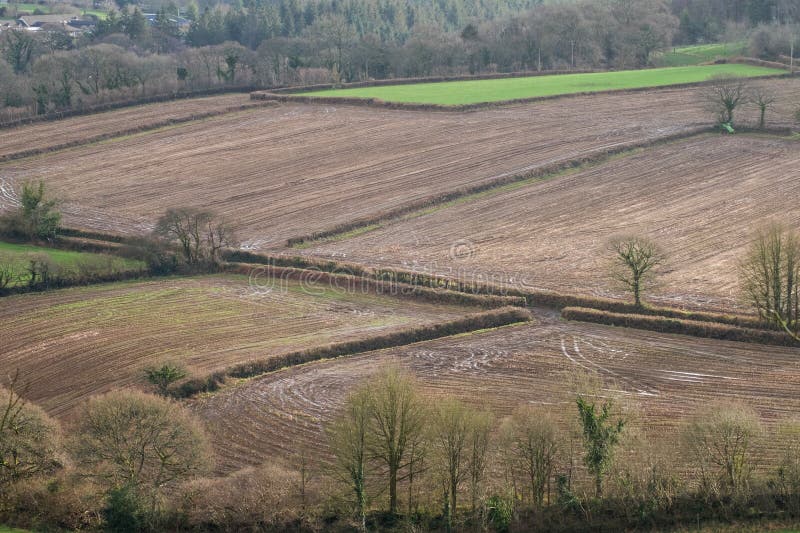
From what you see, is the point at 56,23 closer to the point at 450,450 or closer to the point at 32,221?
the point at 32,221

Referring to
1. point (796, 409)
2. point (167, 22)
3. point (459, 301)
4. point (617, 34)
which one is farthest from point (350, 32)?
point (796, 409)

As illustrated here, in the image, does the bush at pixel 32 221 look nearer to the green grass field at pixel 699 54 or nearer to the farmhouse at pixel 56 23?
the green grass field at pixel 699 54

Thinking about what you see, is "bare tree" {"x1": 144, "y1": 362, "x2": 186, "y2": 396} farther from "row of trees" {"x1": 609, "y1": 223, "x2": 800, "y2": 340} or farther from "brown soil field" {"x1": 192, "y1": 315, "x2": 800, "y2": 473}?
"row of trees" {"x1": 609, "y1": 223, "x2": 800, "y2": 340}

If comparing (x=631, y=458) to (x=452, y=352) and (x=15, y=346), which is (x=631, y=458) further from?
(x=15, y=346)

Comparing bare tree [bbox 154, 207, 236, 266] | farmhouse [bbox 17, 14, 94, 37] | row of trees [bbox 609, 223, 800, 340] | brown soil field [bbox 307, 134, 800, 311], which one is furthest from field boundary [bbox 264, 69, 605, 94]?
row of trees [bbox 609, 223, 800, 340]

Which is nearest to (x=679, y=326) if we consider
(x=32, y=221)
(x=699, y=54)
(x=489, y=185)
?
(x=489, y=185)
